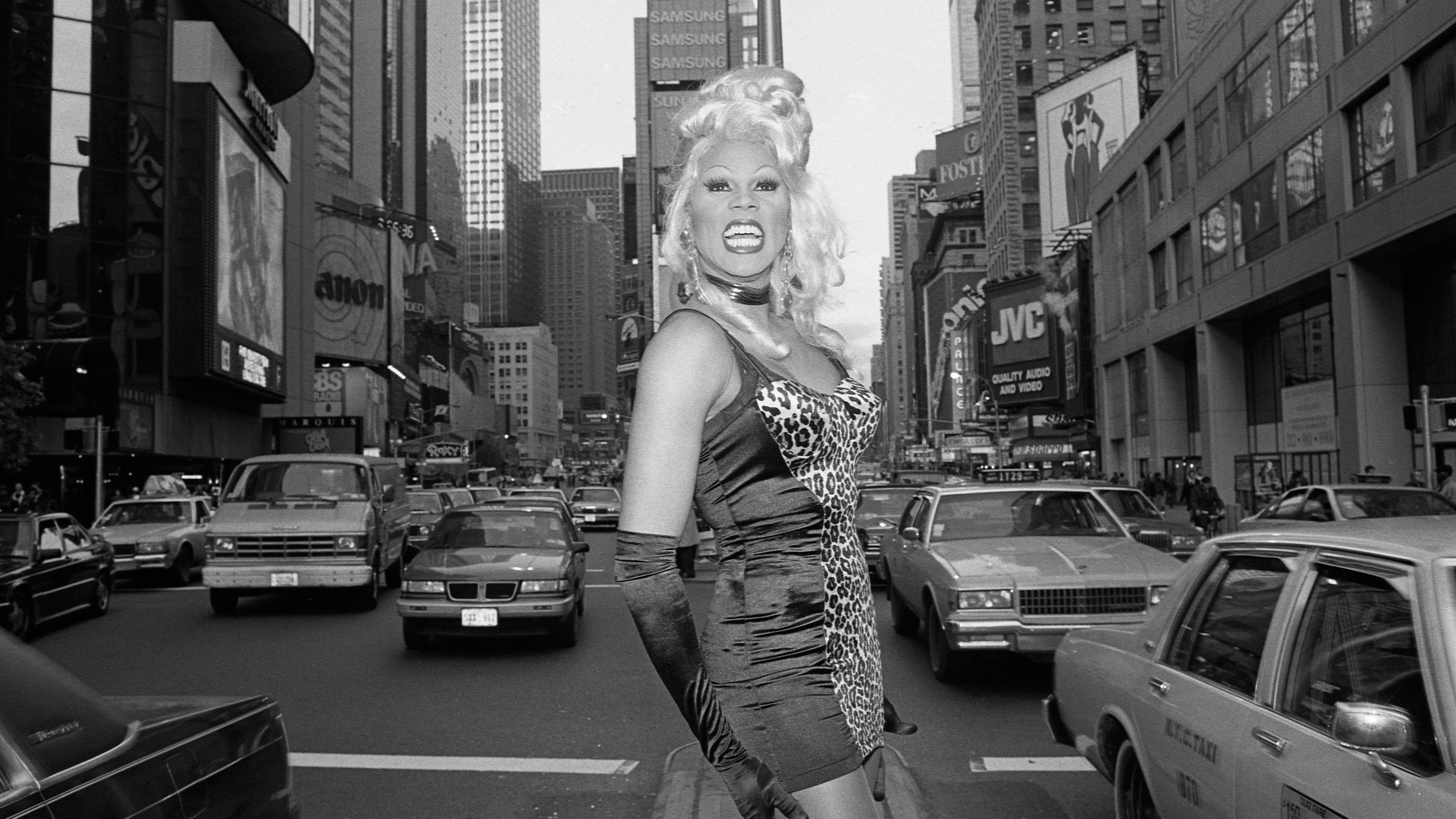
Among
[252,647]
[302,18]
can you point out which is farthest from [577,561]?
[302,18]

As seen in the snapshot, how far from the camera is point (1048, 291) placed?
60125 millimetres

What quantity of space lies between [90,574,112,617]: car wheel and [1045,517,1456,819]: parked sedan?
1278cm

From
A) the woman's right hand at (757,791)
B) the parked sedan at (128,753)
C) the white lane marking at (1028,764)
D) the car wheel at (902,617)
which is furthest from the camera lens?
the car wheel at (902,617)

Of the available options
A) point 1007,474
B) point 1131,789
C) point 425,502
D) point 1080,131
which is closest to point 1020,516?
point 1131,789

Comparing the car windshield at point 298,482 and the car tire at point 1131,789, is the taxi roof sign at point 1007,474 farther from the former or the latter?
the car tire at point 1131,789

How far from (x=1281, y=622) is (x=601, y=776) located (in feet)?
12.8

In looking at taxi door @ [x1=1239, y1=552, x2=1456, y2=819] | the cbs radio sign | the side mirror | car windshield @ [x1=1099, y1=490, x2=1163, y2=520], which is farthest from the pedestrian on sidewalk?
the cbs radio sign

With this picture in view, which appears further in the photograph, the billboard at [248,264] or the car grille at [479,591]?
the billboard at [248,264]

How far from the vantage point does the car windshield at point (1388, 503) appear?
12.9 metres

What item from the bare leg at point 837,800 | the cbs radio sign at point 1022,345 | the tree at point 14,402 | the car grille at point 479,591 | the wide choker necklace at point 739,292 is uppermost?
the cbs radio sign at point 1022,345

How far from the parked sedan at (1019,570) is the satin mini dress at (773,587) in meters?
5.85

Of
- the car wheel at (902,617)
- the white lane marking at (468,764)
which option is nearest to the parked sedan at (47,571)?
the white lane marking at (468,764)

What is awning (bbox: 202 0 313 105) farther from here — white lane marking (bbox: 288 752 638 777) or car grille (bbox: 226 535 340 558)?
white lane marking (bbox: 288 752 638 777)

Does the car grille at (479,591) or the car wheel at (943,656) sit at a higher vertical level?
the car grille at (479,591)
